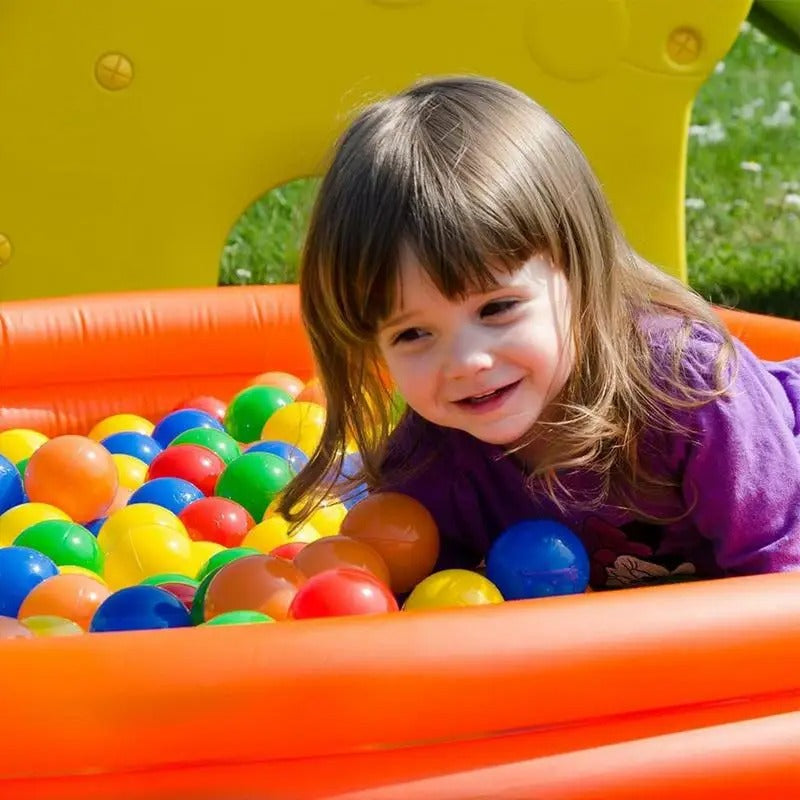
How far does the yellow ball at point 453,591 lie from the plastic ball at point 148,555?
420 mm

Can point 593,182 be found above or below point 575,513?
above

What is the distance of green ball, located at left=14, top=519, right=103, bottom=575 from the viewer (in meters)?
2.29

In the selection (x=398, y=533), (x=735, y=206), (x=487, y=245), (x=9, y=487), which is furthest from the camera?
(x=735, y=206)

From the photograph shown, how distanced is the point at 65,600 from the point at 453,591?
51cm

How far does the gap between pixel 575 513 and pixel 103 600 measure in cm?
63

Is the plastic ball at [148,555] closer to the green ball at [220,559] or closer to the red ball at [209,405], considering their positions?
the green ball at [220,559]

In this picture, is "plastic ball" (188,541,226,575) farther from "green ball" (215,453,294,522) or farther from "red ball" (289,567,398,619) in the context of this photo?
"red ball" (289,567,398,619)

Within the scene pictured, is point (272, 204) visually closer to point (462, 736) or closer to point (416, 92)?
point (416, 92)

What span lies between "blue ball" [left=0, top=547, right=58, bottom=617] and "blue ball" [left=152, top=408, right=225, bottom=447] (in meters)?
0.71

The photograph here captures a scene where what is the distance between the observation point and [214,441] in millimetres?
2738

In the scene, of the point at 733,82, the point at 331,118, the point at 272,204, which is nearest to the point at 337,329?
the point at 331,118

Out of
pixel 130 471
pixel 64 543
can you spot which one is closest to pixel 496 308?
pixel 64 543

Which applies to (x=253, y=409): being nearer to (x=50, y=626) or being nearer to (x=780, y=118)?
(x=50, y=626)

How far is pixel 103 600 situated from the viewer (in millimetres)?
2064
